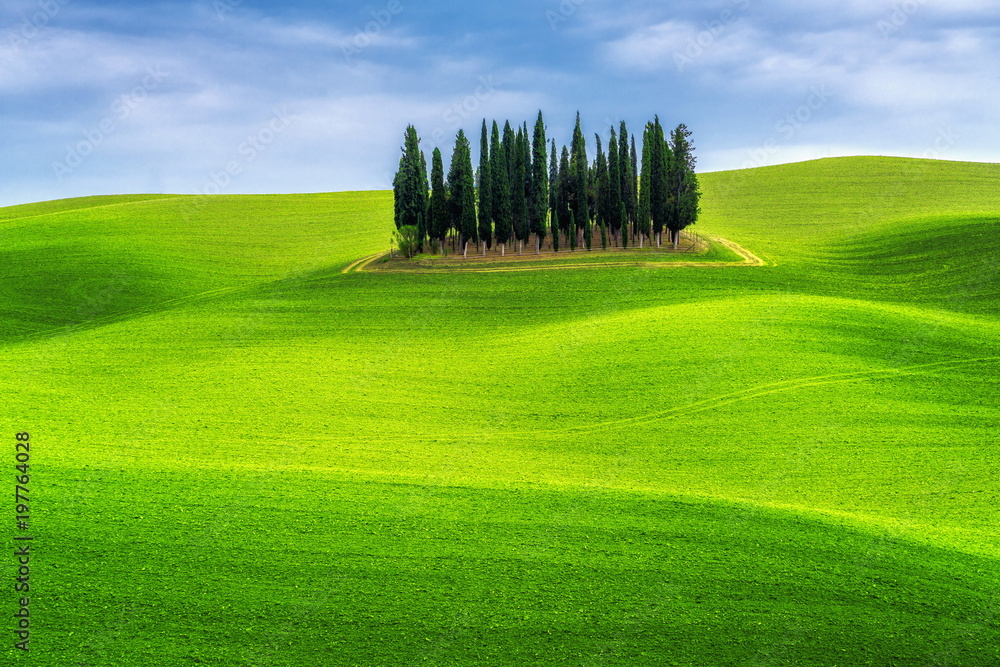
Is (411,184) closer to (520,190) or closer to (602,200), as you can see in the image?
(520,190)

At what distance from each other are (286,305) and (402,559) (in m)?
40.2

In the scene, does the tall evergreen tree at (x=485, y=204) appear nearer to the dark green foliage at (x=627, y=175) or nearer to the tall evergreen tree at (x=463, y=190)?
the tall evergreen tree at (x=463, y=190)

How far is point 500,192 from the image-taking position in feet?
230

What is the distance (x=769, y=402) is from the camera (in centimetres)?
3444

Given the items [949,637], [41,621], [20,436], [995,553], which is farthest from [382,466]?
[995,553]

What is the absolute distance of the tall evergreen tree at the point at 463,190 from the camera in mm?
70250

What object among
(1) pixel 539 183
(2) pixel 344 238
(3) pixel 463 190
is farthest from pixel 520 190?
(2) pixel 344 238

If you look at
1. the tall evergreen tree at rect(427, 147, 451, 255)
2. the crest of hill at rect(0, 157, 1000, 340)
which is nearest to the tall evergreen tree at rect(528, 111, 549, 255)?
the tall evergreen tree at rect(427, 147, 451, 255)

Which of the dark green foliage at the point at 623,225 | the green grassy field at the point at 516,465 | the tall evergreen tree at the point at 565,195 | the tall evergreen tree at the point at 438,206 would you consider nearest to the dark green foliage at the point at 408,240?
the tall evergreen tree at the point at 438,206

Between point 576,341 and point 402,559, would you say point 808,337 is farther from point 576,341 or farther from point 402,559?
point 402,559

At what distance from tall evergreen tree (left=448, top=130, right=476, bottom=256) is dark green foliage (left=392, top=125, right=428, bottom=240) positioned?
12.3 feet

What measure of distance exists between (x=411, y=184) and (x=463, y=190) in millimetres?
6361

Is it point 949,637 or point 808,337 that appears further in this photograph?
point 808,337

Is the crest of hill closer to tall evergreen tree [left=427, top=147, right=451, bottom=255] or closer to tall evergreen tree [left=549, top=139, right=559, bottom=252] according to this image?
tall evergreen tree [left=427, top=147, right=451, bottom=255]
